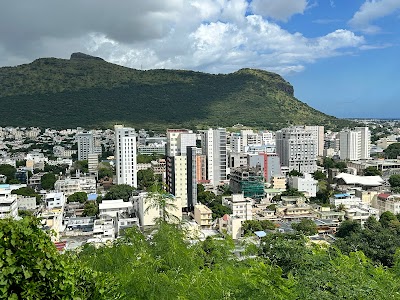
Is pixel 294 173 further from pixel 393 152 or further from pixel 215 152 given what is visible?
pixel 393 152

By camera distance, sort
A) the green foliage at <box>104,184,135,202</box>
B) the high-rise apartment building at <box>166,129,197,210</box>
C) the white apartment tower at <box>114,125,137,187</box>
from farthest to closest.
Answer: the white apartment tower at <box>114,125,137,187</box>, the green foliage at <box>104,184,135,202</box>, the high-rise apartment building at <box>166,129,197,210</box>

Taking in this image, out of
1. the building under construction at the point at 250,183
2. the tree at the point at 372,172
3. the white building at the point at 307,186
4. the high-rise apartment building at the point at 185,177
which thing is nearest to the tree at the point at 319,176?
the tree at the point at 372,172

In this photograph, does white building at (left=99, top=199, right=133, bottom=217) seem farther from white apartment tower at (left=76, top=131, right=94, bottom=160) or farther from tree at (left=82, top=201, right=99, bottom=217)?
white apartment tower at (left=76, top=131, right=94, bottom=160)

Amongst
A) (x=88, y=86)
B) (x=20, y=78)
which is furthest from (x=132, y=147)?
(x=20, y=78)

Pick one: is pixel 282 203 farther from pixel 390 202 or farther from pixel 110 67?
pixel 110 67

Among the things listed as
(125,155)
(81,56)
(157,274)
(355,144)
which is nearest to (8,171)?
(125,155)

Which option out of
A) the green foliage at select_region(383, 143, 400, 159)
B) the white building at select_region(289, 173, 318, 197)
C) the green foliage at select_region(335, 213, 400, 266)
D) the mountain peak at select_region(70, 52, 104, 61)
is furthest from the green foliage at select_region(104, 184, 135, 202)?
the mountain peak at select_region(70, 52, 104, 61)
